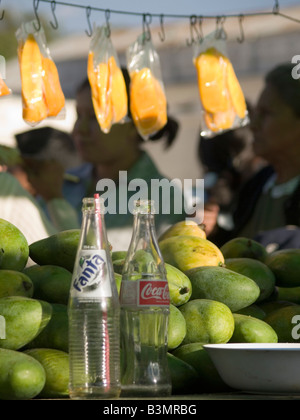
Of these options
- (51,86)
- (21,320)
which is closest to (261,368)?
(21,320)

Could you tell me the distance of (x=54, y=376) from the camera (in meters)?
1.29

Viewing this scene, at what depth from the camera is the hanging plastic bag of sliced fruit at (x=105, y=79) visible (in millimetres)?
2998

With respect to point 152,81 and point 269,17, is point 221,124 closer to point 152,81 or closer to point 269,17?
point 152,81

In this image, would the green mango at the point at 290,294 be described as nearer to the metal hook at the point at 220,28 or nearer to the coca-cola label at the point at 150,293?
the coca-cola label at the point at 150,293

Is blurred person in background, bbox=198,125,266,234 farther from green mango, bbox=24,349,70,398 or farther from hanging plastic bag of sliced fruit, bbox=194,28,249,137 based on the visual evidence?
green mango, bbox=24,349,70,398

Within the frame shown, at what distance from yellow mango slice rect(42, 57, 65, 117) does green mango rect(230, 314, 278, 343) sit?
1609 millimetres

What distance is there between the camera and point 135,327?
1322mm

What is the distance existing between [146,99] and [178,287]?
1641mm

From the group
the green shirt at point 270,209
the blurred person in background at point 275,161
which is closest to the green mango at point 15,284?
the blurred person in background at point 275,161

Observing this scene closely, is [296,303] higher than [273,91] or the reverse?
the reverse

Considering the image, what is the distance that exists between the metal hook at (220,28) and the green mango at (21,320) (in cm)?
208

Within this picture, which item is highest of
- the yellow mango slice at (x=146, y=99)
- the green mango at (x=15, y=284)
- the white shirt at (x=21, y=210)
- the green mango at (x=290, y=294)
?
the yellow mango slice at (x=146, y=99)
